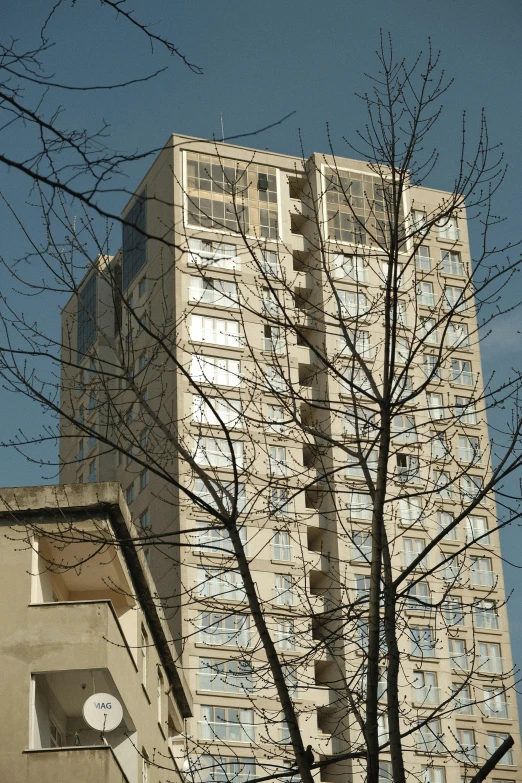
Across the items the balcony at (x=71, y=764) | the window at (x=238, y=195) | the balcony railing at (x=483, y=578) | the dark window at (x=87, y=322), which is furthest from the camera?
the dark window at (x=87, y=322)

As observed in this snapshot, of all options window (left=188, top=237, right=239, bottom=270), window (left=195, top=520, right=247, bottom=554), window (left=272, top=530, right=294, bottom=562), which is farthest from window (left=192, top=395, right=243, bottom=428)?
window (left=272, top=530, right=294, bottom=562)

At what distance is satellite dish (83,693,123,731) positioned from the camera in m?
20.7

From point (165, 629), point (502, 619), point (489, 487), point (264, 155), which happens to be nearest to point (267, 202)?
point (264, 155)

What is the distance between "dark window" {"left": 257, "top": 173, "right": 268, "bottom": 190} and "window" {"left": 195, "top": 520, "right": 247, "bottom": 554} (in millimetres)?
19374

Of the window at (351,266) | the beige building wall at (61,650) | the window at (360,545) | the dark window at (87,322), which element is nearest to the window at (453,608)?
the window at (360,545)

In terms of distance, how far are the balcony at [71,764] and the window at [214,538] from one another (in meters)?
3.87

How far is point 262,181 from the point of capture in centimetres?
6731

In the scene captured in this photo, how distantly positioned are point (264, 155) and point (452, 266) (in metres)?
12.3

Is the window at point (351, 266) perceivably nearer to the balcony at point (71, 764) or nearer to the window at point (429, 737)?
the window at point (429, 737)

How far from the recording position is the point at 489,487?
29.8 ft

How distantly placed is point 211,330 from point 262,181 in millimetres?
9466

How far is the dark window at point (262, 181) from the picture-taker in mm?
67062

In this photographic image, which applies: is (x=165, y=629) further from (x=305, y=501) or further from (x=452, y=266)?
(x=452, y=266)

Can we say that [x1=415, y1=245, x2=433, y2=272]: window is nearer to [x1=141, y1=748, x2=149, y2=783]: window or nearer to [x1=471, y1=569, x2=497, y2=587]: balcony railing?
[x1=471, y1=569, x2=497, y2=587]: balcony railing
